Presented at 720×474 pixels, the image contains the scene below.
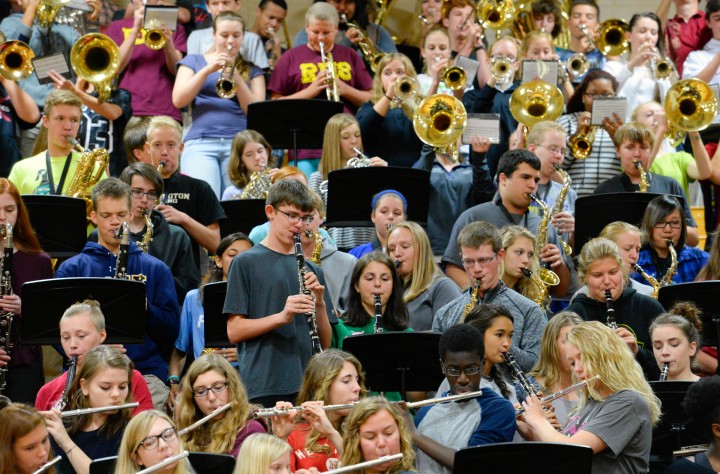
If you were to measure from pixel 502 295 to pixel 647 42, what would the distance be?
4.33 m

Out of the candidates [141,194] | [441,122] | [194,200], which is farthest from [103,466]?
[441,122]

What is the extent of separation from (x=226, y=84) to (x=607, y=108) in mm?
2689

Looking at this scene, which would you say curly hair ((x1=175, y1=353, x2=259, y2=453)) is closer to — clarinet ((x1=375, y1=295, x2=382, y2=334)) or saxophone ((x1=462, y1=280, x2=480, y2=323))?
clarinet ((x1=375, y1=295, x2=382, y2=334))

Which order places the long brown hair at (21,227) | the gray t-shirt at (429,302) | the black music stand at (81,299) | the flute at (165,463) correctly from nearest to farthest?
1. the flute at (165,463)
2. the black music stand at (81,299)
3. the long brown hair at (21,227)
4. the gray t-shirt at (429,302)

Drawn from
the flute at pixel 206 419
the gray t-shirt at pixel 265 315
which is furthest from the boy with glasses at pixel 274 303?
the flute at pixel 206 419

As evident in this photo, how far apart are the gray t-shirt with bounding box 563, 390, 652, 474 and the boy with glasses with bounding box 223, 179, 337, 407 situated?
58.4 inches

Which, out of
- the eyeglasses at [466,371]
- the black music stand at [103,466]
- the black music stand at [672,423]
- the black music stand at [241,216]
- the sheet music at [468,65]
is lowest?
the black music stand at [103,466]

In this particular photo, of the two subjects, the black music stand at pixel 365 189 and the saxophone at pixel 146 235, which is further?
the black music stand at pixel 365 189

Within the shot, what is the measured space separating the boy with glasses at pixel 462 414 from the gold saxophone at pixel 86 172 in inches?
136

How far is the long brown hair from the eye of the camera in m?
6.96

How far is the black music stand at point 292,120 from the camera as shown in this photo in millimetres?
9070

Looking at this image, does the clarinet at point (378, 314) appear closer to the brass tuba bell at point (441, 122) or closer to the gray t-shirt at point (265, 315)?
the gray t-shirt at point (265, 315)

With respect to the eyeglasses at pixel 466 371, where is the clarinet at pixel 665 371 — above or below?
below

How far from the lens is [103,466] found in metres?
5.24
